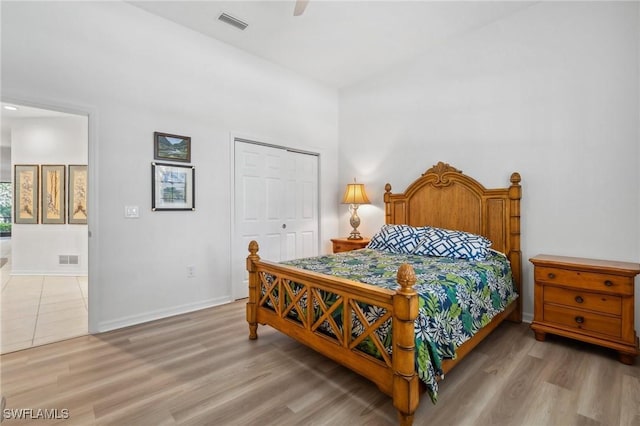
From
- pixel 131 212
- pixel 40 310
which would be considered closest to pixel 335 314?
pixel 131 212

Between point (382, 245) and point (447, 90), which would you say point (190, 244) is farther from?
point (447, 90)

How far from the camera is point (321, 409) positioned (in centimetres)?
168

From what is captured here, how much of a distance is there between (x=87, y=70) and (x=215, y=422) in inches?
117

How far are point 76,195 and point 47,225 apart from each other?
2.23 ft

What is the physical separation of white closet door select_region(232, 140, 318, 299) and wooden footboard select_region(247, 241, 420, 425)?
124 cm

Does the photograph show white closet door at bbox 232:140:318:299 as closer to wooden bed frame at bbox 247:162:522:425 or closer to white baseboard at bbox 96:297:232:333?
white baseboard at bbox 96:297:232:333

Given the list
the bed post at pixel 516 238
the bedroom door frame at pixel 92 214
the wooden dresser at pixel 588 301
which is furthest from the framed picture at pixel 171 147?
the wooden dresser at pixel 588 301

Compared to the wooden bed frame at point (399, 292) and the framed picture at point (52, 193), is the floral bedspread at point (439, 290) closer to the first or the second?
the wooden bed frame at point (399, 292)

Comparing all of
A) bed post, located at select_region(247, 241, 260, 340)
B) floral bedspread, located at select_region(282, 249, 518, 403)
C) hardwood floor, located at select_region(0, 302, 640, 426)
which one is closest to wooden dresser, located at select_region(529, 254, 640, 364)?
hardwood floor, located at select_region(0, 302, 640, 426)

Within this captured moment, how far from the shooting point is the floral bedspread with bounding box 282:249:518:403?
1.59 metres

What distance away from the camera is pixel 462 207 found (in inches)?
132

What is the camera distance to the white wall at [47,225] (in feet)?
16.8

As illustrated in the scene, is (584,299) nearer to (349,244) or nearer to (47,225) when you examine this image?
(349,244)

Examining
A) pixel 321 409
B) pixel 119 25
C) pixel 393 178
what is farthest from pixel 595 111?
pixel 119 25
